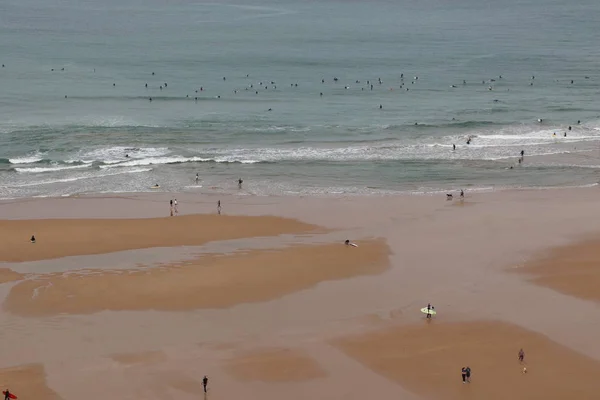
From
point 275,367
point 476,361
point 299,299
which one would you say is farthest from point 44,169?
point 476,361

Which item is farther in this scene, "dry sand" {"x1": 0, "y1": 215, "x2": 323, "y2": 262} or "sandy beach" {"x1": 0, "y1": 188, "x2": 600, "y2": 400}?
"dry sand" {"x1": 0, "y1": 215, "x2": 323, "y2": 262}

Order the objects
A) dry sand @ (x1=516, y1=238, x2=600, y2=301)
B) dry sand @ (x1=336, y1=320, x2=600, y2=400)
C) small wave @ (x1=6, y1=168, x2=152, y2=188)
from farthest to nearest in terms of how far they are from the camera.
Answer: small wave @ (x1=6, y1=168, x2=152, y2=188)
dry sand @ (x1=516, y1=238, x2=600, y2=301)
dry sand @ (x1=336, y1=320, x2=600, y2=400)

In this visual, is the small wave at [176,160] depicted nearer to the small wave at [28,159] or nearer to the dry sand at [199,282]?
the small wave at [28,159]

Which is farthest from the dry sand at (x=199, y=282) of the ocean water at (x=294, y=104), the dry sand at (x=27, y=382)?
the ocean water at (x=294, y=104)

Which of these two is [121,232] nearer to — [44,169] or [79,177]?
[79,177]

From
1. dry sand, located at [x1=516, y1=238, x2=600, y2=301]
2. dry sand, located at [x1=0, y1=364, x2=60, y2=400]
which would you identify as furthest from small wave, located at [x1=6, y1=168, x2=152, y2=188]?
dry sand, located at [x1=516, y1=238, x2=600, y2=301]

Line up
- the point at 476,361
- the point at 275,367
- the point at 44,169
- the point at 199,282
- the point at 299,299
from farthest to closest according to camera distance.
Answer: the point at 44,169, the point at 199,282, the point at 299,299, the point at 476,361, the point at 275,367

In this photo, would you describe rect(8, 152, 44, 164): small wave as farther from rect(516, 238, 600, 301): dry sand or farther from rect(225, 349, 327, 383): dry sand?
rect(516, 238, 600, 301): dry sand
